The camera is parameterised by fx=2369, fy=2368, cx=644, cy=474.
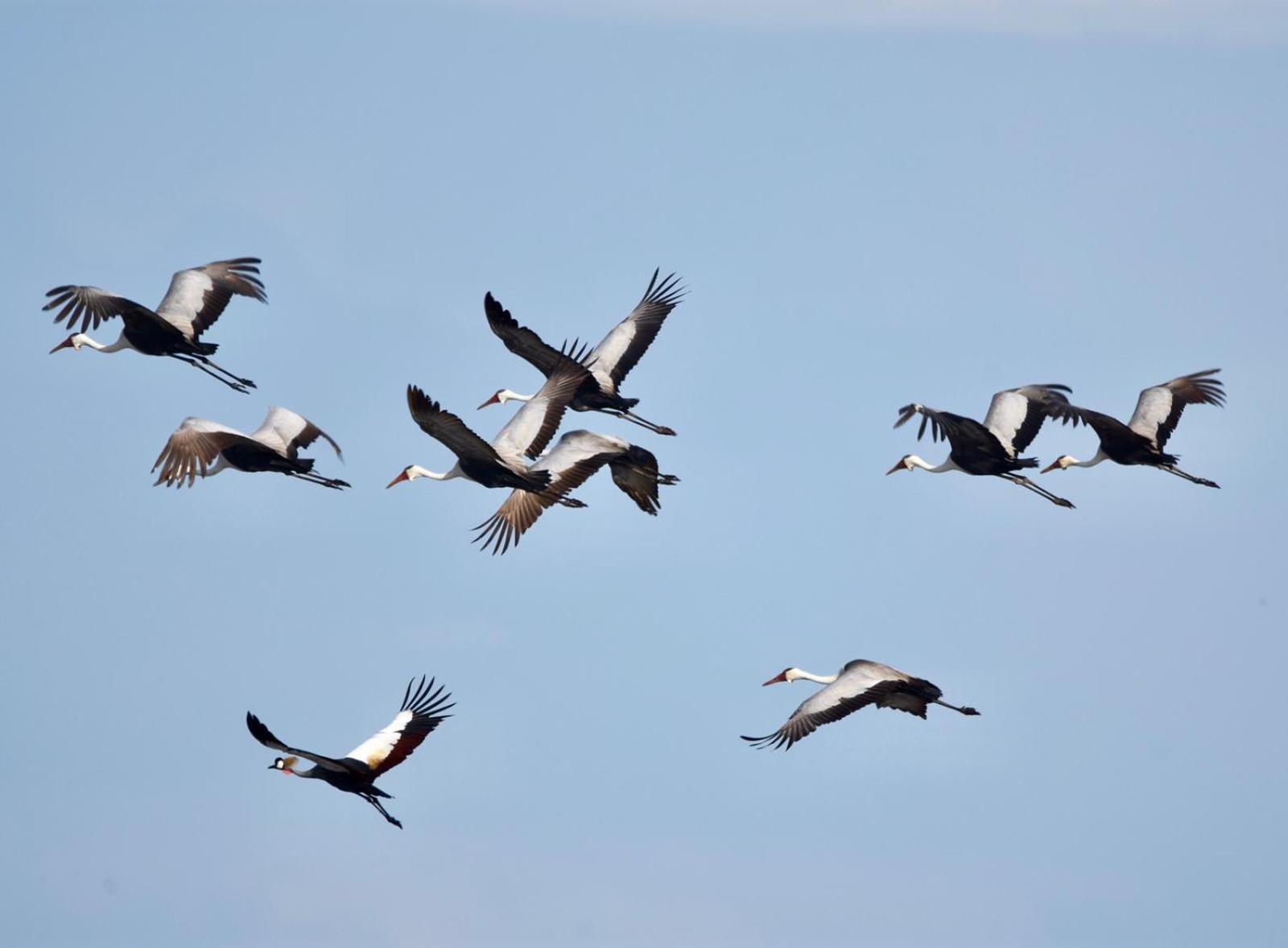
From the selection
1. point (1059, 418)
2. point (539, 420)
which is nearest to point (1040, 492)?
point (1059, 418)

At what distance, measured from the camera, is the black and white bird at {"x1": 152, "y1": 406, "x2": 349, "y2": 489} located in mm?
31125

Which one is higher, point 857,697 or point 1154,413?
point 1154,413

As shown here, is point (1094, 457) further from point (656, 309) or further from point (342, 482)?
point (342, 482)

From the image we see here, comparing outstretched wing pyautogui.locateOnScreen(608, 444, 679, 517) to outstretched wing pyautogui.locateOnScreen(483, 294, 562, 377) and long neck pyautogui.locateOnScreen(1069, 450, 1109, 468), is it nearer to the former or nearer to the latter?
outstretched wing pyautogui.locateOnScreen(483, 294, 562, 377)

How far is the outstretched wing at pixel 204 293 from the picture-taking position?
34625mm

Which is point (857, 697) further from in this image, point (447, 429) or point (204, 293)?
point (204, 293)

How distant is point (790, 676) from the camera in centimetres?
3606

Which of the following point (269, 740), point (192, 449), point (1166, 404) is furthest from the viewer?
point (1166, 404)

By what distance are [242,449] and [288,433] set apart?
0.99 meters

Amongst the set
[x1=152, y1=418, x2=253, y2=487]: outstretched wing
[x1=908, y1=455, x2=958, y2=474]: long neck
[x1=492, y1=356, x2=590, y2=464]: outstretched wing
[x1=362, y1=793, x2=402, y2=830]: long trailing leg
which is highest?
[x1=908, y1=455, x2=958, y2=474]: long neck

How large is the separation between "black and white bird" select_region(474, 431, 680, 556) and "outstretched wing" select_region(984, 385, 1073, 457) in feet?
15.9

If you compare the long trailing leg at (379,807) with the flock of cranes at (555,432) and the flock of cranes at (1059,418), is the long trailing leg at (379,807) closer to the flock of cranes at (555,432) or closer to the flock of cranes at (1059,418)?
the flock of cranes at (555,432)

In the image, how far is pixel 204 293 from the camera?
3484cm

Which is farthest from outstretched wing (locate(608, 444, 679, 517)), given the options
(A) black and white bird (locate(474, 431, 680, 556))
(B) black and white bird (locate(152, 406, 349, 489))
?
(B) black and white bird (locate(152, 406, 349, 489))
